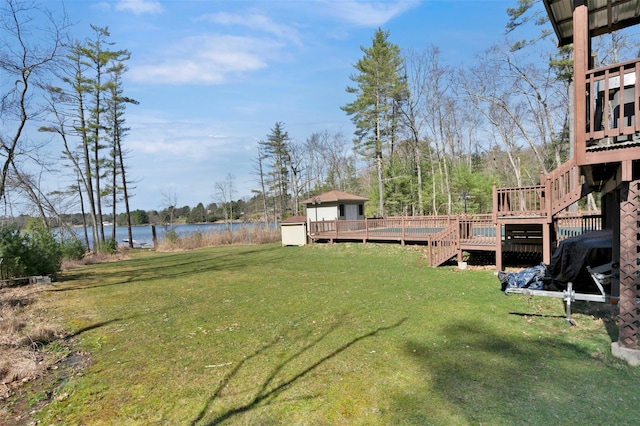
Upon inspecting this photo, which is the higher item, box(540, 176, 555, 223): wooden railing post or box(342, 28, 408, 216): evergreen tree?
box(342, 28, 408, 216): evergreen tree

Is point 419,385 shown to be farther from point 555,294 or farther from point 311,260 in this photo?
point 311,260

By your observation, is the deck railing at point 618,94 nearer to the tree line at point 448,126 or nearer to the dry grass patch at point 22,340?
the dry grass patch at point 22,340

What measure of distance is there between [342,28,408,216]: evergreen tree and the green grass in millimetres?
19777

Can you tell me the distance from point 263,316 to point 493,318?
4042 mm

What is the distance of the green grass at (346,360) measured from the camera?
117 inches

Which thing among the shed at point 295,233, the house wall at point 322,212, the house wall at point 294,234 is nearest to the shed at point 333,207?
the house wall at point 322,212

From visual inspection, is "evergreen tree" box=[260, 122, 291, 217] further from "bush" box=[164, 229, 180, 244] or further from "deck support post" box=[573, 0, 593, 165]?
"deck support post" box=[573, 0, 593, 165]

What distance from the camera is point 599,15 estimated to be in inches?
205

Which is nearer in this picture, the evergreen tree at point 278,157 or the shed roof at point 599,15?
the shed roof at point 599,15

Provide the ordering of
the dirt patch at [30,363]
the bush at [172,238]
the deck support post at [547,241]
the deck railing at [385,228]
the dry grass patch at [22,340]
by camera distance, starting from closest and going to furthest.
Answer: the dirt patch at [30,363] < the dry grass patch at [22,340] < the deck support post at [547,241] < the deck railing at [385,228] < the bush at [172,238]

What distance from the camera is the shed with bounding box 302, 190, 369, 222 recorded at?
846 inches

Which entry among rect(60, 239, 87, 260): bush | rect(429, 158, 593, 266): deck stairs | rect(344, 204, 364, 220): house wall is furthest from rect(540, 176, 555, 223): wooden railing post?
rect(60, 239, 87, 260): bush

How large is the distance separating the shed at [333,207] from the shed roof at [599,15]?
16.2 m

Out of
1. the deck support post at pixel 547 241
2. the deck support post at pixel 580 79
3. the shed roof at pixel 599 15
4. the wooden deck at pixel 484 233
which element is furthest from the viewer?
the wooden deck at pixel 484 233
